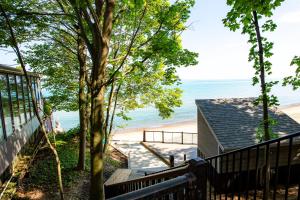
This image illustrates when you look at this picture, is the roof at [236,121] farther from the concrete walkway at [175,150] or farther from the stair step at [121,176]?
the concrete walkway at [175,150]

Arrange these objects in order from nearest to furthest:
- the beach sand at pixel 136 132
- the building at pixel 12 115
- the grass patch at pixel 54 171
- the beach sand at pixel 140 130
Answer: the building at pixel 12 115, the grass patch at pixel 54 171, the beach sand at pixel 136 132, the beach sand at pixel 140 130

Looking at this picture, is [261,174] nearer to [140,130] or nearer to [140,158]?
[140,158]

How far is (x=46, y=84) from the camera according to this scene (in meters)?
14.1

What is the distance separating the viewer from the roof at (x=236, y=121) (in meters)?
11.8

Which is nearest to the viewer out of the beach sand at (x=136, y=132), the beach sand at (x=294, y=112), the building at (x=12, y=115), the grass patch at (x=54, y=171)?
the building at (x=12, y=115)

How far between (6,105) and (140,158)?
10263 millimetres

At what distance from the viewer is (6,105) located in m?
9.12

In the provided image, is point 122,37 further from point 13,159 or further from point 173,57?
point 13,159

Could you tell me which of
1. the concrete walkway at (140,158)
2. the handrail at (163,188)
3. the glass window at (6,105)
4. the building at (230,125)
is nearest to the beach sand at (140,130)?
the concrete walkway at (140,158)

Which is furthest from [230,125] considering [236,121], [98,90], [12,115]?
[12,115]

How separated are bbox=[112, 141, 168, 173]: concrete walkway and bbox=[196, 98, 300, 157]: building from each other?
10.1ft

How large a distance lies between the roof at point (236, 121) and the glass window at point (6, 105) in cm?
896

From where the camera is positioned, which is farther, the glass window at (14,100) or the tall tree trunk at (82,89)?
the tall tree trunk at (82,89)

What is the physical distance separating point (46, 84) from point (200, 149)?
33.0ft
